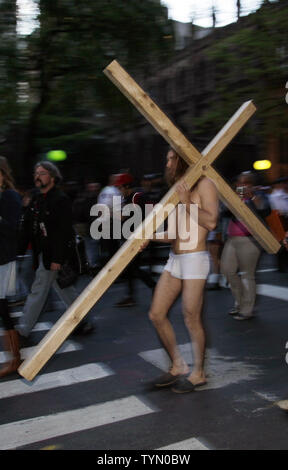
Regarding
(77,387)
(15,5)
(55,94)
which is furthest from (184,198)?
(55,94)

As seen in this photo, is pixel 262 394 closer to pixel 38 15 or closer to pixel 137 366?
pixel 137 366

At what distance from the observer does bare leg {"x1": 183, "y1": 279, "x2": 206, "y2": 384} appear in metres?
4.00

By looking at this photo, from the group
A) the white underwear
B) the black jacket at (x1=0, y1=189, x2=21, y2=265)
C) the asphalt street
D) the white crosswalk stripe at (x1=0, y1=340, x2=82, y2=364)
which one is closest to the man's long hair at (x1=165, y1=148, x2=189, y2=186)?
the white underwear

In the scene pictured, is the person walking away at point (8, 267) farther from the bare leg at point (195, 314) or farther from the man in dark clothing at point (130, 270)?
the man in dark clothing at point (130, 270)

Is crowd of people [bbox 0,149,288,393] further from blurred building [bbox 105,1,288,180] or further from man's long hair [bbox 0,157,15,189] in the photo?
blurred building [bbox 105,1,288,180]

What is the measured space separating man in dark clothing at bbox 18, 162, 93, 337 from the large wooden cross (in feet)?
5.25

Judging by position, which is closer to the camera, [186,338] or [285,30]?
[186,338]

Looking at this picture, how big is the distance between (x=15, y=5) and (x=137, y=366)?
33.7 ft

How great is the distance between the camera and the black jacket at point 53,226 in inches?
208

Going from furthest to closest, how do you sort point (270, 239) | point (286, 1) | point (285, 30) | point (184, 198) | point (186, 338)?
point (286, 1)
point (285, 30)
point (186, 338)
point (270, 239)
point (184, 198)

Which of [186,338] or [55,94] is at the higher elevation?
[55,94]

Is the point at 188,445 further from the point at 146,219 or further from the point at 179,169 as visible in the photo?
the point at 179,169

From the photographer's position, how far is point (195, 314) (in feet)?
13.2

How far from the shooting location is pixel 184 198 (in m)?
3.71
